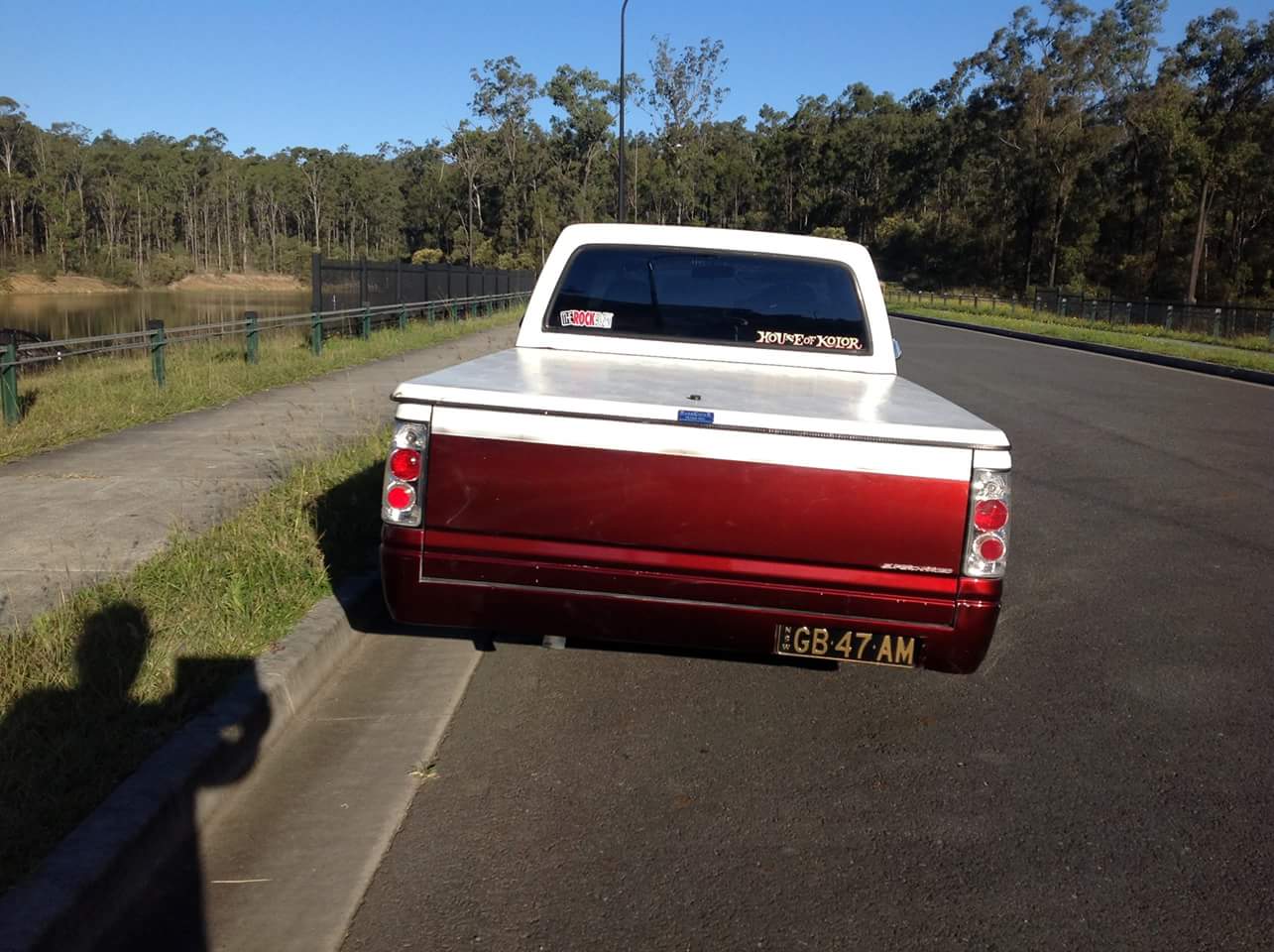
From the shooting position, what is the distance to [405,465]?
380 centimetres

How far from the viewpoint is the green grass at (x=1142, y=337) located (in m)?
24.6

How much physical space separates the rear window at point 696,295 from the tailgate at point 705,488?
215cm

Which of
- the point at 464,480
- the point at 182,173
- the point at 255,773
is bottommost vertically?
the point at 255,773

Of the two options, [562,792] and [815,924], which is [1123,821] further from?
[562,792]

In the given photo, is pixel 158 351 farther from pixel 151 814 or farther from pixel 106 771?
pixel 151 814

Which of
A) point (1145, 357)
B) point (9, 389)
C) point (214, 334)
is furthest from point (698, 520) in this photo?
point (1145, 357)

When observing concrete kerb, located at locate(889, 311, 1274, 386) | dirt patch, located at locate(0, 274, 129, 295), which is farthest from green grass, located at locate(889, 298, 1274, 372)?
dirt patch, located at locate(0, 274, 129, 295)

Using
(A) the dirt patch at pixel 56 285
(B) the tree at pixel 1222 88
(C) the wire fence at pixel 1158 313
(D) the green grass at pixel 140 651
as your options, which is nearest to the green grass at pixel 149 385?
(D) the green grass at pixel 140 651

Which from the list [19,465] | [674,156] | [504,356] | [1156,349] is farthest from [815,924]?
[674,156]

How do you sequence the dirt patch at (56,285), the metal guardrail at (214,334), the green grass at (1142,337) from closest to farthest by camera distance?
the metal guardrail at (214,334)
the green grass at (1142,337)
the dirt patch at (56,285)

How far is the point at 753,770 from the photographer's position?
4.02m

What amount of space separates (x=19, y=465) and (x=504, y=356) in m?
5.43

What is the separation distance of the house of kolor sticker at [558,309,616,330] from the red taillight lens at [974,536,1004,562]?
2.66 m

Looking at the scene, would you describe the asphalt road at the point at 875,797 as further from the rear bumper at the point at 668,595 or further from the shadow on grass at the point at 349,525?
the shadow on grass at the point at 349,525
